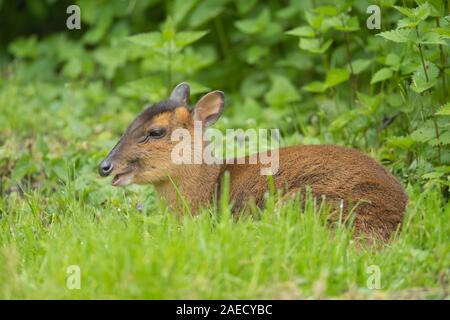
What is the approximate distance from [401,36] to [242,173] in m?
1.33

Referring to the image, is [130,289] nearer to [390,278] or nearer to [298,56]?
[390,278]

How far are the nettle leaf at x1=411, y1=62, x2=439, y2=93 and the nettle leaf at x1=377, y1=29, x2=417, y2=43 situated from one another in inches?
10.7

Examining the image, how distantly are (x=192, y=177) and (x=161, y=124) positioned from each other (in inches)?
15.9

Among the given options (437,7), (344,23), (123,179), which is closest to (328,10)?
→ (344,23)

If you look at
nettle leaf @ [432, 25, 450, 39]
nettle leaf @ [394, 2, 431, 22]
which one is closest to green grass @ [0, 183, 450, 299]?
nettle leaf @ [432, 25, 450, 39]

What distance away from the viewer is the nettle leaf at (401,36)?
5641 mm

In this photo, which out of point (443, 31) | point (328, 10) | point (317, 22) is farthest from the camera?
point (317, 22)

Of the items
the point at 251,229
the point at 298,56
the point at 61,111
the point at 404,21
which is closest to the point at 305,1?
the point at 298,56

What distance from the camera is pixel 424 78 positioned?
5.86m

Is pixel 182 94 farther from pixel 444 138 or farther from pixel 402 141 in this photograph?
pixel 444 138

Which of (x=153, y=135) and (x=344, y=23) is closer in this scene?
(x=153, y=135)

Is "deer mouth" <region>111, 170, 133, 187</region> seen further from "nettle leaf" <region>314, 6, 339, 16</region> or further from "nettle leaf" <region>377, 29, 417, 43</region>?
"nettle leaf" <region>314, 6, 339, 16</region>
